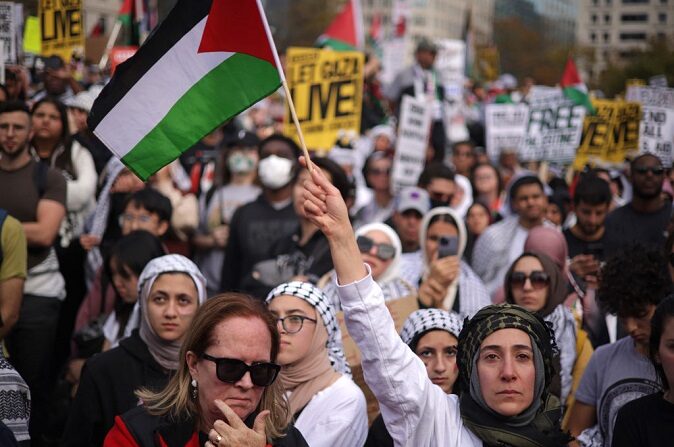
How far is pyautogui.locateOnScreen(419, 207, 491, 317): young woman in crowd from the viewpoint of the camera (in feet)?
21.9

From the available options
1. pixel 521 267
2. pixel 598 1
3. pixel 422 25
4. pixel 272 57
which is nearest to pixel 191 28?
pixel 272 57

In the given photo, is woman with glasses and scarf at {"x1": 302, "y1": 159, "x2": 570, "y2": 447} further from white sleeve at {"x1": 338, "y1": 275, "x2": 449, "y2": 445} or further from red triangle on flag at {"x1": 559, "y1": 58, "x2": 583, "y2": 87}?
red triangle on flag at {"x1": 559, "y1": 58, "x2": 583, "y2": 87}

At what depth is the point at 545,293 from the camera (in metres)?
6.27

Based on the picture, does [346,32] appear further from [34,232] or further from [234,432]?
[234,432]

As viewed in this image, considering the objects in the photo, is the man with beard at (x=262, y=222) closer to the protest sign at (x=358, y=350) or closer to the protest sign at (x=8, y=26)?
the protest sign at (x=358, y=350)

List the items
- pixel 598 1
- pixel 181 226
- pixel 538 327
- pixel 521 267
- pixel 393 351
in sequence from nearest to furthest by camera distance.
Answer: pixel 393 351 < pixel 538 327 < pixel 521 267 < pixel 181 226 < pixel 598 1

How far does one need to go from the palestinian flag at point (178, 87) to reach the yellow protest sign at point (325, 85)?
18.6 feet

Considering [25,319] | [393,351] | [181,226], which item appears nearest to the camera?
[393,351]

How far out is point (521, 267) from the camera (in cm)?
634

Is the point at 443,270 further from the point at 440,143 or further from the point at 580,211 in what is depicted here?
the point at 440,143

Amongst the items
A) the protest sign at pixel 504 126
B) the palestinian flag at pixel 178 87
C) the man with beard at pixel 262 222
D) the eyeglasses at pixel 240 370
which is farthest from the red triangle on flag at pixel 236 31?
the protest sign at pixel 504 126

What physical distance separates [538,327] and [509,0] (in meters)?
180

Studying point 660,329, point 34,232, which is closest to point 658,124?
point 34,232

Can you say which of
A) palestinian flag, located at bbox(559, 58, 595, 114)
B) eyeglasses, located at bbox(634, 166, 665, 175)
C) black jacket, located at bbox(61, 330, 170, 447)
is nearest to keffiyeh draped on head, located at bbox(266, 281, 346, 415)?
black jacket, located at bbox(61, 330, 170, 447)
